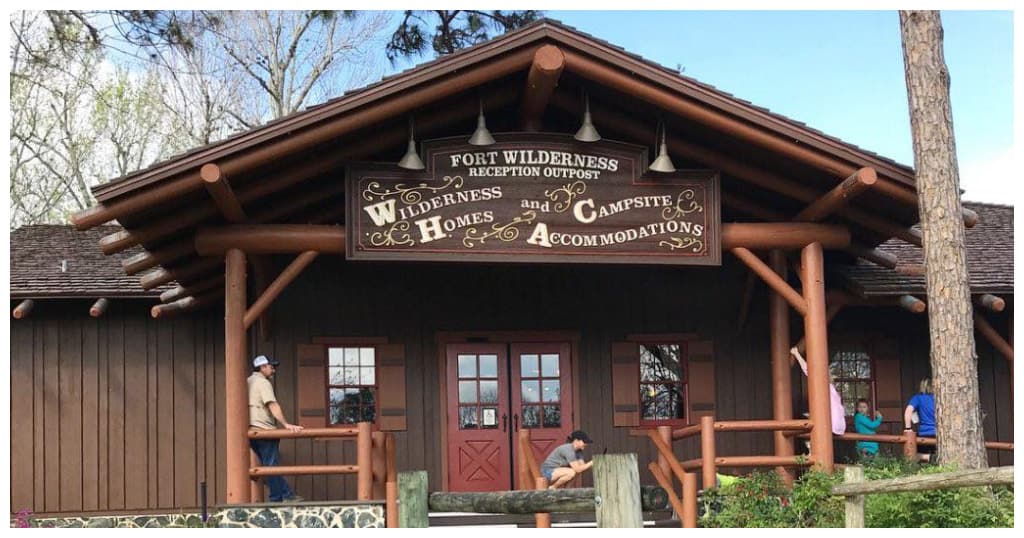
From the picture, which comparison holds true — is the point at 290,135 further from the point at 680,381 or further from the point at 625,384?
the point at 680,381

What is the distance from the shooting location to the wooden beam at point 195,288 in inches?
565

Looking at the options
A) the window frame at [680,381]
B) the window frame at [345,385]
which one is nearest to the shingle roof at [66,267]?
the window frame at [345,385]

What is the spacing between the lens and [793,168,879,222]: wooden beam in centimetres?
1204

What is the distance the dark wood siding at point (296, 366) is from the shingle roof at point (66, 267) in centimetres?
30

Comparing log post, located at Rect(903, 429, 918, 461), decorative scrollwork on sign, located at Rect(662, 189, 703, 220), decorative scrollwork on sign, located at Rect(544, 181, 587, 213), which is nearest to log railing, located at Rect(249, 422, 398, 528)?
decorative scrollwork on sign, located at Rect(544, 181, 587, 213)

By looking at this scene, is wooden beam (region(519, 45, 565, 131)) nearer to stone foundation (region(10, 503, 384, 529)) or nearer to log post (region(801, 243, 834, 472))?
log post (region(801, 243, 834, 472))

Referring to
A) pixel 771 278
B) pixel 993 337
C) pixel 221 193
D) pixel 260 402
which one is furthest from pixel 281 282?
pixel 993 337

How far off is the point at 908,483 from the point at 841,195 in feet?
12.8

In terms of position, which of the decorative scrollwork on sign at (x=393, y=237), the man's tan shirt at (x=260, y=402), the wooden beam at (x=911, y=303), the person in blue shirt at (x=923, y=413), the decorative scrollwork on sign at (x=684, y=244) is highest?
the decorative scrollwork on sign at (x=393, y=237)

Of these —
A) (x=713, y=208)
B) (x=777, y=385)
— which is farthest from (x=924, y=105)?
(x=777, y=385)

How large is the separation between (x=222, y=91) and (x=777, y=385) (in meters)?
20.3

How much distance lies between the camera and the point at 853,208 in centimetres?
1314

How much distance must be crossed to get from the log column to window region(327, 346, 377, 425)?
4494 millimetres

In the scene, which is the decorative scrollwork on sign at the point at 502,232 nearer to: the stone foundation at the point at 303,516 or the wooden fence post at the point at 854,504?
the stone foundation at the point at 303,516
